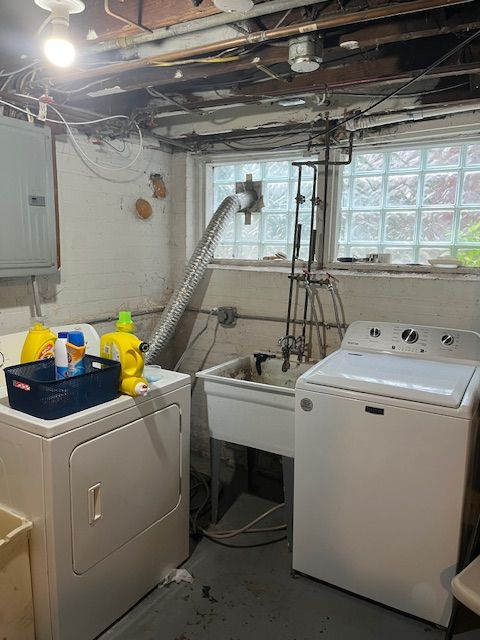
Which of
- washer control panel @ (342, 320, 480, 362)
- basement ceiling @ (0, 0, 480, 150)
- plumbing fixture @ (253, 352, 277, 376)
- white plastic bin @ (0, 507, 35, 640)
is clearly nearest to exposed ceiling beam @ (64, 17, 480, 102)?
basement ceiling @ (0, 0, 480, 150)

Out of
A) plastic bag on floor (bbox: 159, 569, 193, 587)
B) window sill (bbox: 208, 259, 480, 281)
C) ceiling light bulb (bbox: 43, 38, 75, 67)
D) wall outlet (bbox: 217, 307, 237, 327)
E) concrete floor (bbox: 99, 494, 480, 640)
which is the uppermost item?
ceiling light bulb (bbox: 43, 38, 75, 67)

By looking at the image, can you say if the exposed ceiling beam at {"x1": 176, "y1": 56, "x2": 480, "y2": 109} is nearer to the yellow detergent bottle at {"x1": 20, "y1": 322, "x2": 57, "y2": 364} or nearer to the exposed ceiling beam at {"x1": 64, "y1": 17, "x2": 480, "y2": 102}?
the exposed ceiling beam at {"x1": 64, "y1": 17, "x2": 480, "y2": 102}

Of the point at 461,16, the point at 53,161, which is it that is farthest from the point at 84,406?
the point at 461,16

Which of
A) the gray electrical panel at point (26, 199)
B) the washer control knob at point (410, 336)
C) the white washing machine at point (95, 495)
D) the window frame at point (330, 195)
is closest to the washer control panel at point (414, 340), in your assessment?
the washer control knob at point (410, 336)

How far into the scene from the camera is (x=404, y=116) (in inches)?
90.4

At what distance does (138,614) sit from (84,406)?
940mm

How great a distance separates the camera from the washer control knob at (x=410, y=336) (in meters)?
2.29

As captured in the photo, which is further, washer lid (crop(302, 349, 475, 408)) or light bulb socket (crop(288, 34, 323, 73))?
washer lid (crop(302, 349, 475, 408))

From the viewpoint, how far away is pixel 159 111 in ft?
8.15

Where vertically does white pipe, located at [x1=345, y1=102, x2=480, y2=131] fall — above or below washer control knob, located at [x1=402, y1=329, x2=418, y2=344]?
above

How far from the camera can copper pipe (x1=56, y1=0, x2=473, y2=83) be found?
1.29 metres

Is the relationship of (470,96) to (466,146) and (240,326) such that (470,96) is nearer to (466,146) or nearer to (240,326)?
(466,146)

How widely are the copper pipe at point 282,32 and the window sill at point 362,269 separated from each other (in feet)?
4.65

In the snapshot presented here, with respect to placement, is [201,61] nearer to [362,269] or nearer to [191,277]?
[191,277]
